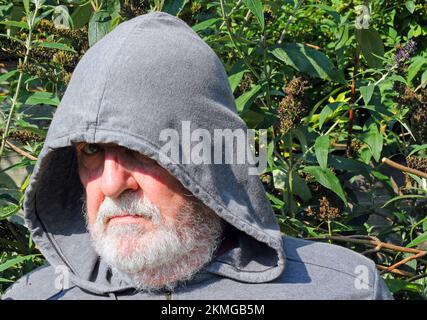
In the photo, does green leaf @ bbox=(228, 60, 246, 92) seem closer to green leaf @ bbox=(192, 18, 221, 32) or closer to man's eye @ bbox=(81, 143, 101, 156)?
green leaf @ bbox=(192, 18, 221, 32)

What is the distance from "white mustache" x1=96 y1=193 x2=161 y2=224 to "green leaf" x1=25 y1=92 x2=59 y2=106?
805mm

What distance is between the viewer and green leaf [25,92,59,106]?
2.66m

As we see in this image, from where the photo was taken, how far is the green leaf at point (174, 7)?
2717mm

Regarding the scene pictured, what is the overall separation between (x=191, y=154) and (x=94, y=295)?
1.53ft

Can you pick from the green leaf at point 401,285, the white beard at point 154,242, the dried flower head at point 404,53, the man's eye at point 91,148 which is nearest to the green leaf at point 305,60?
the dried flower head at point 404,53

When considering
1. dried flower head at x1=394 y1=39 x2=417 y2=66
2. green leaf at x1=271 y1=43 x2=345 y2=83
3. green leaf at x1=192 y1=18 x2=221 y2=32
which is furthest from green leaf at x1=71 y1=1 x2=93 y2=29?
dried flower head at x1=394 y1=39 x2=417 y2=66

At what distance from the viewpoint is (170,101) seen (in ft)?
6.23

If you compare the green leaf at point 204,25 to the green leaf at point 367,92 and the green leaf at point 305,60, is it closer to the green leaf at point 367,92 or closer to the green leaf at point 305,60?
the green leaf at point 305,60

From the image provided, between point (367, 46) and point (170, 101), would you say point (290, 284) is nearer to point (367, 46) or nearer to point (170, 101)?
point (170, 101)

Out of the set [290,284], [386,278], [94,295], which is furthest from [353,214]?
[94,295]

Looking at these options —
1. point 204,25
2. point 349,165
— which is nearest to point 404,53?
point 349,165

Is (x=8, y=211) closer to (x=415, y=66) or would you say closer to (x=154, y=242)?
(x=154, y=242)

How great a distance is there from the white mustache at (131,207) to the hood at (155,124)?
11 cm
